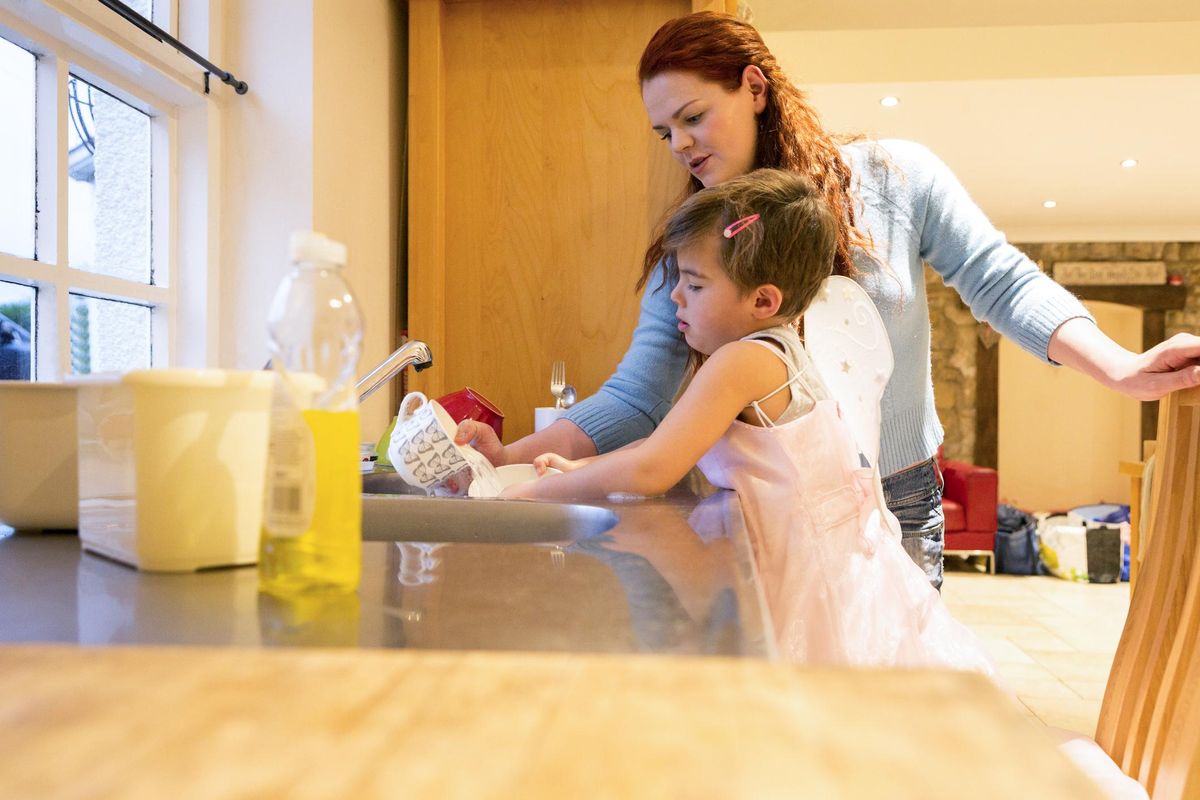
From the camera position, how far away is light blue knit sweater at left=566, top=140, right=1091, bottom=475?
150 centimetres

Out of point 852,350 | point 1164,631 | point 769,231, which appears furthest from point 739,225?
point 1164,631

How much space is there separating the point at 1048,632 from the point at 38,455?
4.77 m

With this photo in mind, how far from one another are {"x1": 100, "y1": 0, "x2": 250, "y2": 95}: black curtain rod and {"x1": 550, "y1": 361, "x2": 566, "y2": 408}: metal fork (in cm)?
88

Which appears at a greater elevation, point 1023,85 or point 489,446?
point 1023,85

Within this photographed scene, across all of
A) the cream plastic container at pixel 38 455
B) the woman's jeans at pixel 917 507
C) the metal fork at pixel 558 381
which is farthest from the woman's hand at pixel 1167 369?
the metal fork at pixel 558 381

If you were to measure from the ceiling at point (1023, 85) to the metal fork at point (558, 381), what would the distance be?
197 centimetres

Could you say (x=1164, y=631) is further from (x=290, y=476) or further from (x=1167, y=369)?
(x=290, y=476)

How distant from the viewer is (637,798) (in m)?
0.22

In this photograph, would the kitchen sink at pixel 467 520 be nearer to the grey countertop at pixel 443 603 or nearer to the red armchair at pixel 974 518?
the grey countertop at pixel 443 603

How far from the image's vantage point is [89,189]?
63.9 inches

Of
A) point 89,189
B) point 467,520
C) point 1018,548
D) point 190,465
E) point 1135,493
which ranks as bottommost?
point 1018,548

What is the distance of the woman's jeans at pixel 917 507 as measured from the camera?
153 centimetres

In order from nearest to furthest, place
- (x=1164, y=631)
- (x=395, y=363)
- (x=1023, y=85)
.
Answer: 1. (x=1164, y=631)
2. (x=395, y=363)
3. (x=1023, y=85)

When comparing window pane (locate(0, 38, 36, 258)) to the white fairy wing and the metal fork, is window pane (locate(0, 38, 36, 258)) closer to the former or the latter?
the metal fork
